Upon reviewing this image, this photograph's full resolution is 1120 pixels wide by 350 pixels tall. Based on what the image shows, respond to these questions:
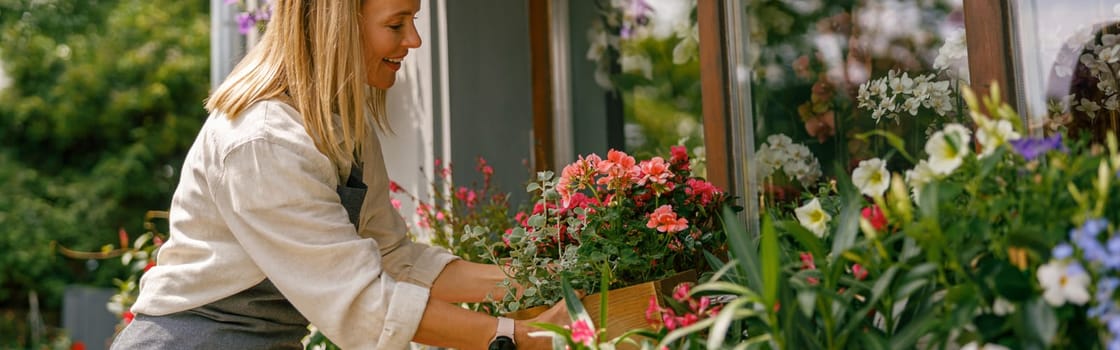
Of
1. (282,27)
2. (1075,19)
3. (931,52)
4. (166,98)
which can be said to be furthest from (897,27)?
(166,98)

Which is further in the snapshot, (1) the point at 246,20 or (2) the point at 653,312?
(1) the point at 246,20

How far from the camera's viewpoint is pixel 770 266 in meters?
1.13

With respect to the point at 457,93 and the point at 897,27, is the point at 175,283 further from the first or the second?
the point at 897,27

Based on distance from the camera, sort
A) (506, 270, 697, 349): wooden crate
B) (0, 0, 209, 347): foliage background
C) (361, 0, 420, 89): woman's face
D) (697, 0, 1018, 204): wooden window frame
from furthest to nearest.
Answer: (0, 0, 209, 347): foliage background < (697, 0, 1018, 204): wooden window frame < (361, 0, 420, 89): woman's face < (506, 270, 697, 349): wooden crate

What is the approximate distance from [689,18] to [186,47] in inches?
388

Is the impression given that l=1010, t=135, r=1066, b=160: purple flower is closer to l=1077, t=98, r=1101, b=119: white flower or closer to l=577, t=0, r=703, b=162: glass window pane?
l=1077, t=98, r=1101, b=119: white flower

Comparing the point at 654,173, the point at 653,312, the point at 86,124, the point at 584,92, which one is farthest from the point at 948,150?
the point at 86,124

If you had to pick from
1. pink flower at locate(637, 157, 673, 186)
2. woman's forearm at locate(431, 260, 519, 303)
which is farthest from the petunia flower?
woman's forearm at locate(431, 260, 519, 303)

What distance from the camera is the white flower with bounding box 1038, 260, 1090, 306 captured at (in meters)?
0.97

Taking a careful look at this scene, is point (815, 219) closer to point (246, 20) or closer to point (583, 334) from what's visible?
point (583, 334)

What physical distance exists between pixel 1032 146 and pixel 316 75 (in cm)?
115

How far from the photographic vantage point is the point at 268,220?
1.58 metres

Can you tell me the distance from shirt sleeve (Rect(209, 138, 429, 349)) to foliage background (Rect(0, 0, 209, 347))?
377 inches

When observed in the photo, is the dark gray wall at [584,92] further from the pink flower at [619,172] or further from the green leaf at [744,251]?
the green leaf at [744,251]
